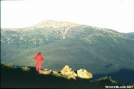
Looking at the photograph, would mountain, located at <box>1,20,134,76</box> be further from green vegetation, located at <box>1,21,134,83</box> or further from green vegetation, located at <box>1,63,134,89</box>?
green vegetation, located at <box>1,63,134,89</box>

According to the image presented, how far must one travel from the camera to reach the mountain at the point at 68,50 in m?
26.1

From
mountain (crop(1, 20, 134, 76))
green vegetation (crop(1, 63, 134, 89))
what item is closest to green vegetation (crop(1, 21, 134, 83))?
mountain (crop(1, 20, 134, 76))

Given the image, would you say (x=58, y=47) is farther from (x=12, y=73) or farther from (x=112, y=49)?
(x=12, y=73)

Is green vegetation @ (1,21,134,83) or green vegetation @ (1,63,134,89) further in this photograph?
green vegetation @ (1,21,134,83)

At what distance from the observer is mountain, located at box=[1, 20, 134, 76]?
85.5ft

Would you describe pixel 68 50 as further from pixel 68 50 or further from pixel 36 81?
pixel 36 81

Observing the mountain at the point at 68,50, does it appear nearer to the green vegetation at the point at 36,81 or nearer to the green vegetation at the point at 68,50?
the green vegetation at the point at 68,50

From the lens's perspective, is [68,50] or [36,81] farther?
[68,50]

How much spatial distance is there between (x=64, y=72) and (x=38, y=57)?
9.39 feet

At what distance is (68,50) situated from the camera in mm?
31969

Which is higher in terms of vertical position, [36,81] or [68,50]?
[68,50]

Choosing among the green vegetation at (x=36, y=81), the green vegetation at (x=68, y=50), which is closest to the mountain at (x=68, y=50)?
the green vegetation at (x=68, y=50)

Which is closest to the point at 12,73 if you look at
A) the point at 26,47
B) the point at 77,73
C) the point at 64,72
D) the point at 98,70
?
the point at 64,72

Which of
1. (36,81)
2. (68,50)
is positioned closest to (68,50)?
(68,50)
